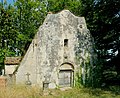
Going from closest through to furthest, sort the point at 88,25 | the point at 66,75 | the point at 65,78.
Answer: the point at 65,78, the point at 66,75, the point at 88,25

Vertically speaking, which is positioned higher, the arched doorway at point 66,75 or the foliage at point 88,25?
the foliage at point 88,25

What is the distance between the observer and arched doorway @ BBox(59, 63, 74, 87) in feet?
98.5

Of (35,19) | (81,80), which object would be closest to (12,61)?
(81,80)

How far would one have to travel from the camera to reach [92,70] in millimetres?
30859

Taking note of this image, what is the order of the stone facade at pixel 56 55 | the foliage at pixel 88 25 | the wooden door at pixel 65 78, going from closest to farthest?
the stone facade at pixel 56 55 < the wooden door at pixel 65 78 < the foliage at pixel 88 25

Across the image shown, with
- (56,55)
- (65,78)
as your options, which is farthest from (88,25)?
(65,78)

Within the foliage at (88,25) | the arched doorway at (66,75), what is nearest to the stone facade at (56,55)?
the arched doorway at (66,75)

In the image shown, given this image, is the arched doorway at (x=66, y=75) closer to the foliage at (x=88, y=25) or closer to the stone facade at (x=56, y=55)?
the stone facade at (x=56, y=55)

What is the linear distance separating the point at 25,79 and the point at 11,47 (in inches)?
843

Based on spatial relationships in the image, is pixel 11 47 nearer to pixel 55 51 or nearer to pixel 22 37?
pixel 22 37

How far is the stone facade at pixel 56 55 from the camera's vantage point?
29703mm

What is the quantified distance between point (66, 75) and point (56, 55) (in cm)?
245

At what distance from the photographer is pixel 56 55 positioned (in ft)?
97.7

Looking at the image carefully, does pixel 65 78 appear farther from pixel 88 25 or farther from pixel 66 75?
pixel 88 25
